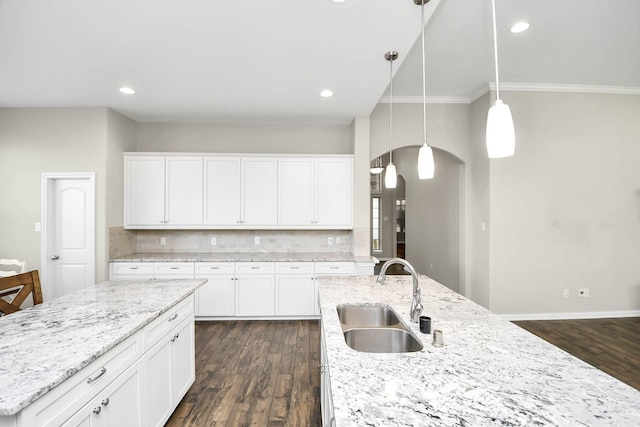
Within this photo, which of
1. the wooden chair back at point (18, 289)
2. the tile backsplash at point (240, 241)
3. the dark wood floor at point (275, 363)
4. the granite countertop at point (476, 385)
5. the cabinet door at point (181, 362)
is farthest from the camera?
the tile backsplash at point (240, 241)

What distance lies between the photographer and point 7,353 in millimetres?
1265

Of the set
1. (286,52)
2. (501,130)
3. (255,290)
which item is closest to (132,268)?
(255,290)

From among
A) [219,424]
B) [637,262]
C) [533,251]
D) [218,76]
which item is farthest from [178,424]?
[637,262]

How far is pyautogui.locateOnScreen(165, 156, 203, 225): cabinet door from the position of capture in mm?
4297

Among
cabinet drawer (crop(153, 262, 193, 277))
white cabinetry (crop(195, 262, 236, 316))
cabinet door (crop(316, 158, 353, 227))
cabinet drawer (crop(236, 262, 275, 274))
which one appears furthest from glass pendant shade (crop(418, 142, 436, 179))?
cabinet drawer (crop(153, 262, 193, 277))

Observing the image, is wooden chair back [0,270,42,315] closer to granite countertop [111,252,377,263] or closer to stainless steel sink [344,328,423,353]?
granite countertop [111,252,377,263]

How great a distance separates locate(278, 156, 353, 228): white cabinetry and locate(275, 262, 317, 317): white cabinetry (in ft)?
2.10

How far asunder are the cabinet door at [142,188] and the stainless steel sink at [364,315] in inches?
133

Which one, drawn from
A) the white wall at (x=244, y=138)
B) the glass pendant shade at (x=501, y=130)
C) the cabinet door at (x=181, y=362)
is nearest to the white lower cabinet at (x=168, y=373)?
the cabinet door at (x=181, y=362)

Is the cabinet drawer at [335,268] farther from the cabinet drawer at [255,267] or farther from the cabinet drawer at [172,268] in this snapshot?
the cabinet drawer at [172,268]

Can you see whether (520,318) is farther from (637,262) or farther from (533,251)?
(637,262)

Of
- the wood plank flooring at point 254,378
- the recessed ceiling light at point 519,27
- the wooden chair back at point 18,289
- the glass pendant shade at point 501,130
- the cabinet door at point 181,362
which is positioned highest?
the recessed ceiling light at point 519,27

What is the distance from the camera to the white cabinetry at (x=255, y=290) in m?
4.10

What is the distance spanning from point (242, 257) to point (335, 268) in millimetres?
1298
